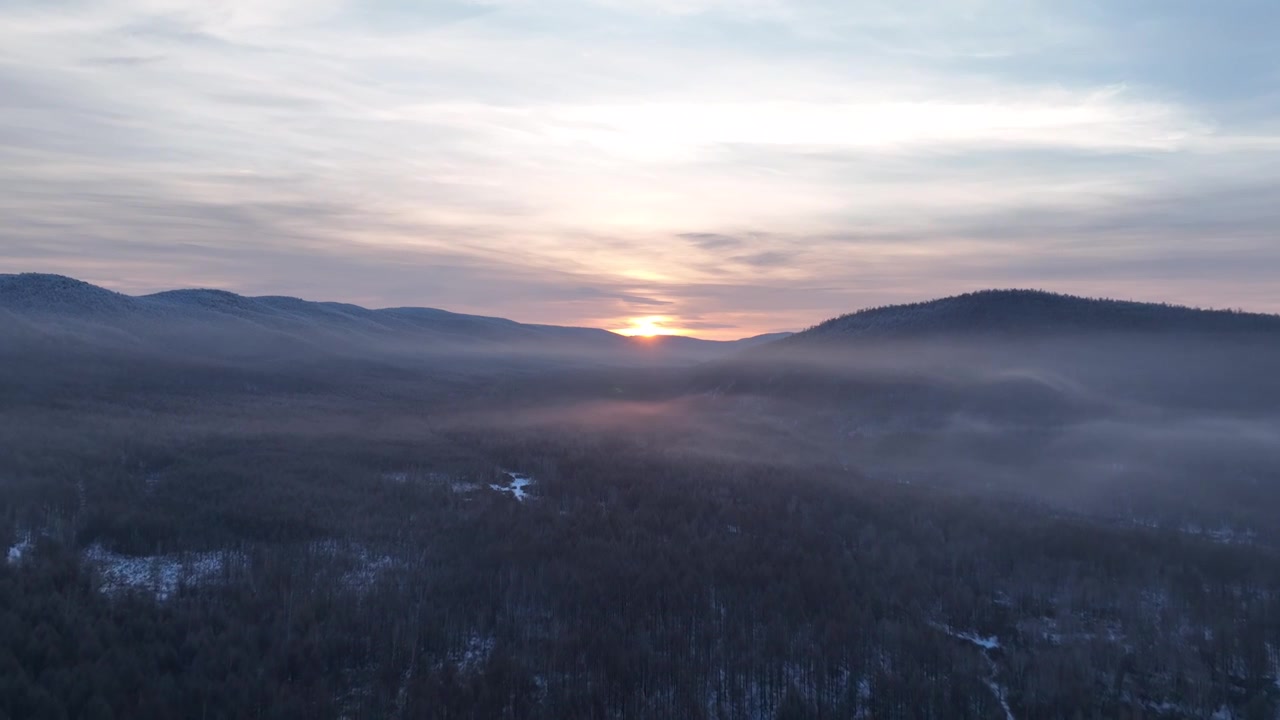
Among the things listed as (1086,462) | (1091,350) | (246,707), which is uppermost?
(1091,350)

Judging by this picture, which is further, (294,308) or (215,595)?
(294,308)

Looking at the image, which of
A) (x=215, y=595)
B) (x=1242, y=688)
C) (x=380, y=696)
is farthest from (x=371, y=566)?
(x=1242, y=688)

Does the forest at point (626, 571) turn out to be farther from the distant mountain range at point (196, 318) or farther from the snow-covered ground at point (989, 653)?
the distant mountain range at point (196, 318)

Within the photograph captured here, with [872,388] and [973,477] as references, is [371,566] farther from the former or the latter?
[872,388]

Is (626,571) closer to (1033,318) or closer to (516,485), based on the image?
(516,485)

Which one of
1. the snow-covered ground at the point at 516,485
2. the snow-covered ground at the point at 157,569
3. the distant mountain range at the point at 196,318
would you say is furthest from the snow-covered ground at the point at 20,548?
the distant mountain range at the point at 196,318

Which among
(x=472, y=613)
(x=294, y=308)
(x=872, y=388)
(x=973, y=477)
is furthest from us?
(x=294, y=308)

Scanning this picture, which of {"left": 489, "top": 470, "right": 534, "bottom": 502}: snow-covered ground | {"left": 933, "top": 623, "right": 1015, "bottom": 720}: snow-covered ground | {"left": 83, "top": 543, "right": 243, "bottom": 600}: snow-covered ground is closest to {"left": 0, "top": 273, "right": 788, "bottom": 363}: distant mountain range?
{"left": 489, "top": 470, "right": 534, "bottom": 502}: snow-covered ground

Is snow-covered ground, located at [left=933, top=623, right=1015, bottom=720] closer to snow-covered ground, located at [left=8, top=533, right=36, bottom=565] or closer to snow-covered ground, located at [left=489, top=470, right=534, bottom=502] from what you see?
snow-covered ground, located at [left=489, top=470, right=534, bottom=502]
